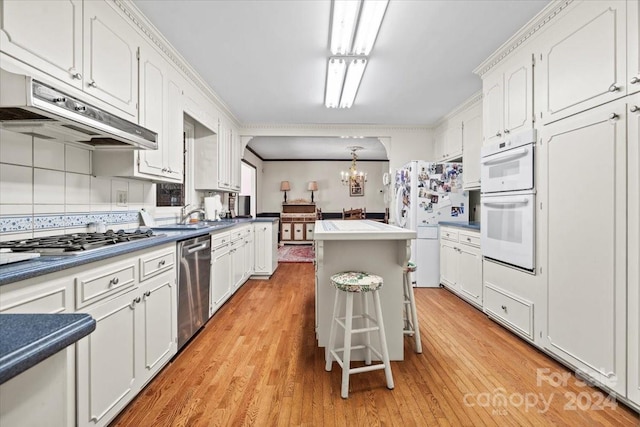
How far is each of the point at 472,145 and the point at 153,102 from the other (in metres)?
3.61

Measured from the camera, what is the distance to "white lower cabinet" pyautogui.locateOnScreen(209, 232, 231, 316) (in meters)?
2.81

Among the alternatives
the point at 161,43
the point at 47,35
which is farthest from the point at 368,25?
the point at 47,35

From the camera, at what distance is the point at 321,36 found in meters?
2.39

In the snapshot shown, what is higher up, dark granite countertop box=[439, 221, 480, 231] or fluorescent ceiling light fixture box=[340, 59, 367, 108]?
fluorescent ceiling light fixture box=[340, 59, 367, 108]

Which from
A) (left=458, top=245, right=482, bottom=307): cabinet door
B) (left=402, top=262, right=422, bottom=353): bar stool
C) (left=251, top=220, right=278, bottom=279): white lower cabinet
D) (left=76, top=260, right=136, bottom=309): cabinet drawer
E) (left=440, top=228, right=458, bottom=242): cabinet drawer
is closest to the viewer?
(left=76, top=260, right=136, bottom=309): cabinet drawer

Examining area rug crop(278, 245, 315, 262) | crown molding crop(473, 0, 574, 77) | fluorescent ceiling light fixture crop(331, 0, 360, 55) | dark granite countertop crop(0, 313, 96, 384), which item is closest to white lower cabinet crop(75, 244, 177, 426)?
→ dark granite countertop crop(0, 313, 96, 384)

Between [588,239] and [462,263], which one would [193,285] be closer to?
[588,239]

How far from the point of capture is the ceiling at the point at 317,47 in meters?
2.07

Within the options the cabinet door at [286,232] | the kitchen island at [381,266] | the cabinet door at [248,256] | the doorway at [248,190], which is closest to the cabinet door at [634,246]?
the kitchen island at [381,266]

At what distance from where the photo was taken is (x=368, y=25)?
220 cm

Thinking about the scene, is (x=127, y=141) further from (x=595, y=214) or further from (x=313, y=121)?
(x=313, y=121)

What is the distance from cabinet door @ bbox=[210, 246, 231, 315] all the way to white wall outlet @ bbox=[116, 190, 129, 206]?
2.73ft

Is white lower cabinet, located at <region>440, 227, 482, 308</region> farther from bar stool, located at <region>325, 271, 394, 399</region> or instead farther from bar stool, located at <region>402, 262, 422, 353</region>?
bar stool, located at <region>325, 271, 394, 399</region>

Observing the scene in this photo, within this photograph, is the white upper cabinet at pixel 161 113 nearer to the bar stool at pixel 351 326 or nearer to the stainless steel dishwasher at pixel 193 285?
the stainless steel dishwasher at pixel 193 285
